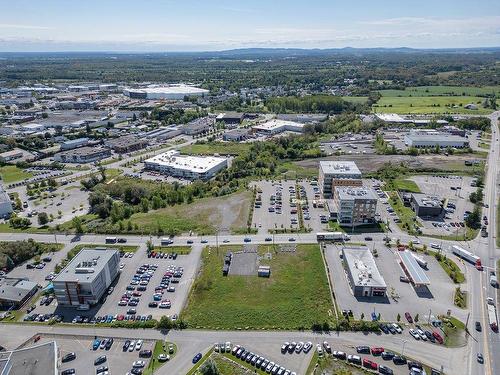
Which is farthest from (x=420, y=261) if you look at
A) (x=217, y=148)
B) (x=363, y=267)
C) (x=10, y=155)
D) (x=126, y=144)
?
(x=10, y=155)

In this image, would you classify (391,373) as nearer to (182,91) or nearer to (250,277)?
(250,277)

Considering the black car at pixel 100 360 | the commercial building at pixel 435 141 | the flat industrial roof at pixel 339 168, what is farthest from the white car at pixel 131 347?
the commercial building at pixel 435 141

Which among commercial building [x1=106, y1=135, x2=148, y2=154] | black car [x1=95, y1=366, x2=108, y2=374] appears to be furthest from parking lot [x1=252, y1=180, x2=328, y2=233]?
commercial building [x1=106, y1=135, x2=148, y2=154]

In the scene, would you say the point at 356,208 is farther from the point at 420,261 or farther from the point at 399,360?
the point at 399,360

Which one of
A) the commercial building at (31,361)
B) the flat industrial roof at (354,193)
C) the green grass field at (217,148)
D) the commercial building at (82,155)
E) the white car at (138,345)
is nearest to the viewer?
the commercial building at (31,361)

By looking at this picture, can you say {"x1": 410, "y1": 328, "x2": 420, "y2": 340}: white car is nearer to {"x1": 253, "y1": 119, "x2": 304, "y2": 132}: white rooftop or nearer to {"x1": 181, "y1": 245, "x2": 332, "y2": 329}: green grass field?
{"x1": 181, "y1": 245, "x2": 332, "y2": 329}: green grass field

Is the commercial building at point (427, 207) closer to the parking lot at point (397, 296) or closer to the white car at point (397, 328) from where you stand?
the parking lot at point (397, 296)

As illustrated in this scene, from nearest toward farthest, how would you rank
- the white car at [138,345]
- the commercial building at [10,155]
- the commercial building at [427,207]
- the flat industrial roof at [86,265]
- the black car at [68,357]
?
the black car at [68,357], the white car at [138,345], the flat industrial roof at [86,265], the commercial building at [427,207], the commercial building at [10,155]
